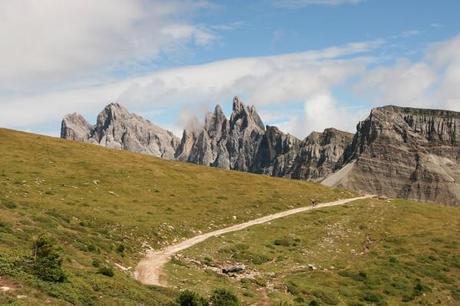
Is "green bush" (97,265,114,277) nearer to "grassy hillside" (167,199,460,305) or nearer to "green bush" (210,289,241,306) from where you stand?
"grassy hillside" (167,199,460,305)

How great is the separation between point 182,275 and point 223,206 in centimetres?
2917

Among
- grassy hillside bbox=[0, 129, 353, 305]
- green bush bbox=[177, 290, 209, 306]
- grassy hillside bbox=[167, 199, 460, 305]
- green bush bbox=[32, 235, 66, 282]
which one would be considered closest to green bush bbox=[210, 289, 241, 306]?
green bush bbox=[177, 290, 209, 306]

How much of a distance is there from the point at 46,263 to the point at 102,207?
28.5 metres

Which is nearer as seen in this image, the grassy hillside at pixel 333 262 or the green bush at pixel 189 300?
the green bush at pixel 189 300

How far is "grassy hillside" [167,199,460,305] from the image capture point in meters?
38.4

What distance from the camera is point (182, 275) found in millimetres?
36781

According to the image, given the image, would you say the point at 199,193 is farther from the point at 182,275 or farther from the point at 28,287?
the point at 28,287

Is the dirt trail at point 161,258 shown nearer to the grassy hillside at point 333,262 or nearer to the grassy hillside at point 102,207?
the grassy hillside at point 333,262

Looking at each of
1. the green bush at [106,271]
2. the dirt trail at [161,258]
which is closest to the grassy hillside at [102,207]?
the green bush at [106,271]

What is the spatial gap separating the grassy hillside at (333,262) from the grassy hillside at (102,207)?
17.9 feet

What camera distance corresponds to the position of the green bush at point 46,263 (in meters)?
24.3

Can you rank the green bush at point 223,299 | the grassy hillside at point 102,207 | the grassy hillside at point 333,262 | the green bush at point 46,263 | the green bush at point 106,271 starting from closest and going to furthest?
the green bush at point 46,263 < the grassy hillside at point 102,207 < the green bush at point 223,299 < the green bush at point 106,271 < the grassy hillside at point 333,262

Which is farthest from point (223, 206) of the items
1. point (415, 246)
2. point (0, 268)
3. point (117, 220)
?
point (0, 268)

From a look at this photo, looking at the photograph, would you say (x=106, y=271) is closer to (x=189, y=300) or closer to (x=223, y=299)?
(x=189, y=300)
